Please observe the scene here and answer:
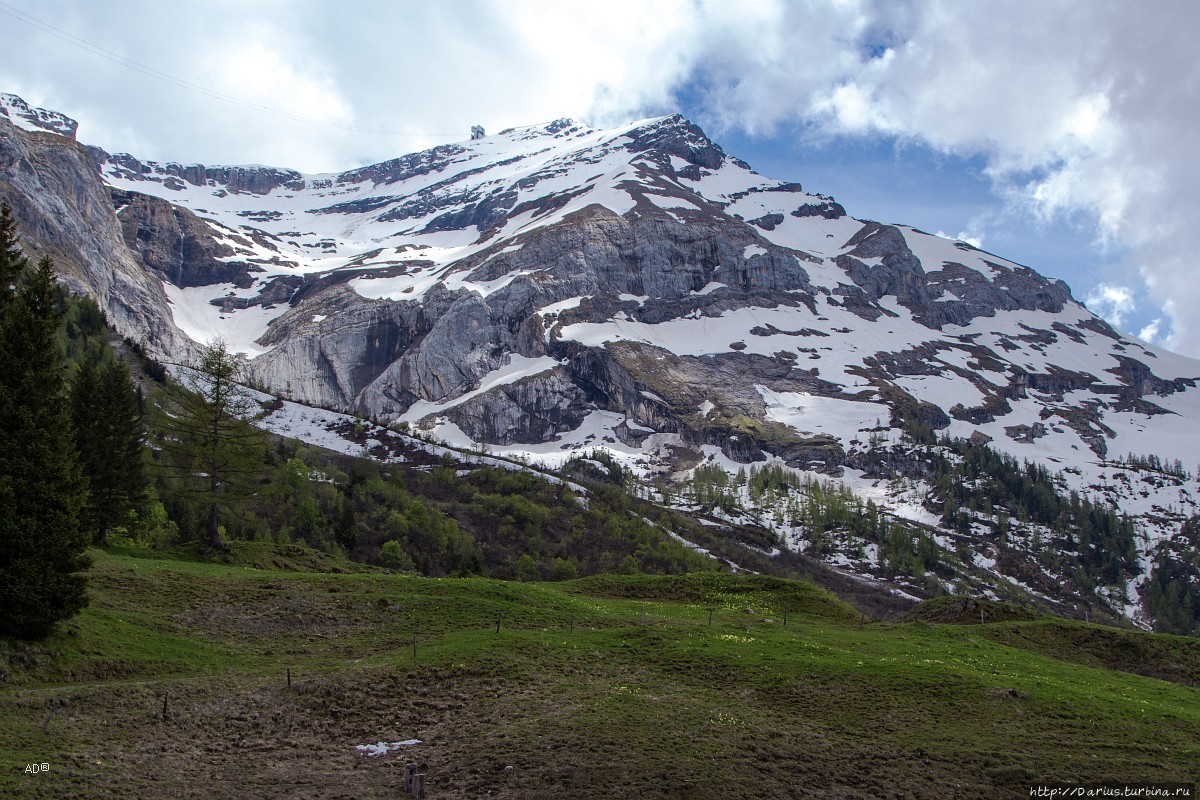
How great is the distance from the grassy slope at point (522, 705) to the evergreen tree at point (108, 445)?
9.43m

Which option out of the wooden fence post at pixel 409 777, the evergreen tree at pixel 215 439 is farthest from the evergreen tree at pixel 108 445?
the wooden fence post at pixel 409 777

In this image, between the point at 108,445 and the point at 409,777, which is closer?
the point at 409,777

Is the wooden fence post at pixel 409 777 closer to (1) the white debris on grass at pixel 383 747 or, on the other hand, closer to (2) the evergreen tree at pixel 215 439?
(1) the white debris on grass at pixel 383 747

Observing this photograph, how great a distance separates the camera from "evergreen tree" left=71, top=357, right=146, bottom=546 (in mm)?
47031

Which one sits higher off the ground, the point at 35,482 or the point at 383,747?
the point at 35,482

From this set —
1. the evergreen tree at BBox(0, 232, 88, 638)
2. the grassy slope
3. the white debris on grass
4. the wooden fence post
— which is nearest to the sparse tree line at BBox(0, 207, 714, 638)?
the evergreen tree at BBox(0, 232, 88, 638)

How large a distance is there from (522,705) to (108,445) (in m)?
36.2

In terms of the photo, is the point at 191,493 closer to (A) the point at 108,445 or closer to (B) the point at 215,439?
(B) the point at 215,439

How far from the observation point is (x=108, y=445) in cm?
4841

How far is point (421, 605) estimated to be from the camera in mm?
39188

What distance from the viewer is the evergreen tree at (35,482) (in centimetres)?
2489

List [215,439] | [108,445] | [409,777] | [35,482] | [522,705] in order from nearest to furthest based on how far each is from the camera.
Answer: [409,777] → [35,482] → [522,705] → [108,445] → [215,439]

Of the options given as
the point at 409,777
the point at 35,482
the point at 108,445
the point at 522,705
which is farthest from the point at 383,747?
the point at 108,445

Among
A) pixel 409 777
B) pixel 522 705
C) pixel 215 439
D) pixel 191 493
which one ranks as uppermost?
pixel 215 439
